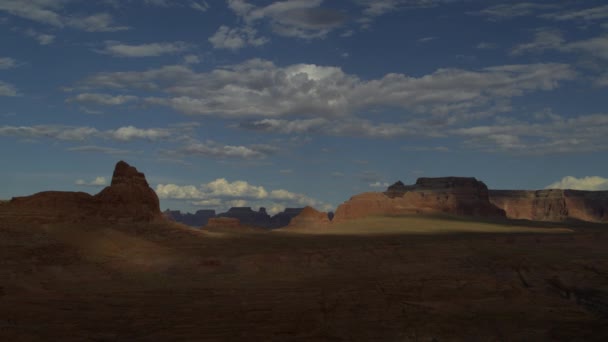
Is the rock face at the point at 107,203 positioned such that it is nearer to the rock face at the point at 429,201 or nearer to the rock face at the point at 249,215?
the rock face at the point at 429,201

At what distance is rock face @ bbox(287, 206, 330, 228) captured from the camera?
7975 centimetres

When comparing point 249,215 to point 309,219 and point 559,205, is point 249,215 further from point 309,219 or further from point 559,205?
point 559,205

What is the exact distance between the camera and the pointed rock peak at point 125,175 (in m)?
37.1

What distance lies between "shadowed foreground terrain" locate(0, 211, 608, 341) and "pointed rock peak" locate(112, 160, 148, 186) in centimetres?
645

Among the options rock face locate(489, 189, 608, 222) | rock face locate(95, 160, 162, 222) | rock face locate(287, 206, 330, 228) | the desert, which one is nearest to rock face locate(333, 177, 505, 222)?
rock face locate(287, 206, 330, 228)

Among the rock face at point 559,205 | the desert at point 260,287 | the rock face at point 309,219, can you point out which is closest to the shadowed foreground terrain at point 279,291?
the desert at point 260,287

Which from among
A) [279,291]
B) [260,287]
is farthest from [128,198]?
[279,291]

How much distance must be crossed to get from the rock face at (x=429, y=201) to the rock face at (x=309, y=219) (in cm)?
387

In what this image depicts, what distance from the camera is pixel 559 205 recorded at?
119 m

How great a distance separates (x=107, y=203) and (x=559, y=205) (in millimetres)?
109937

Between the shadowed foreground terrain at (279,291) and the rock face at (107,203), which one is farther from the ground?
the rock face at (107,203)

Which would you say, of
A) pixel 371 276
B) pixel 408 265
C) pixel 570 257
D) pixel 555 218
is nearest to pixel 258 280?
pixel 371 276

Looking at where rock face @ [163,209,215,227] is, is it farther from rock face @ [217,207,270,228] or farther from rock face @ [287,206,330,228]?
rock face @ [287,206,330,228]

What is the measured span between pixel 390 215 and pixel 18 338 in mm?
75886
